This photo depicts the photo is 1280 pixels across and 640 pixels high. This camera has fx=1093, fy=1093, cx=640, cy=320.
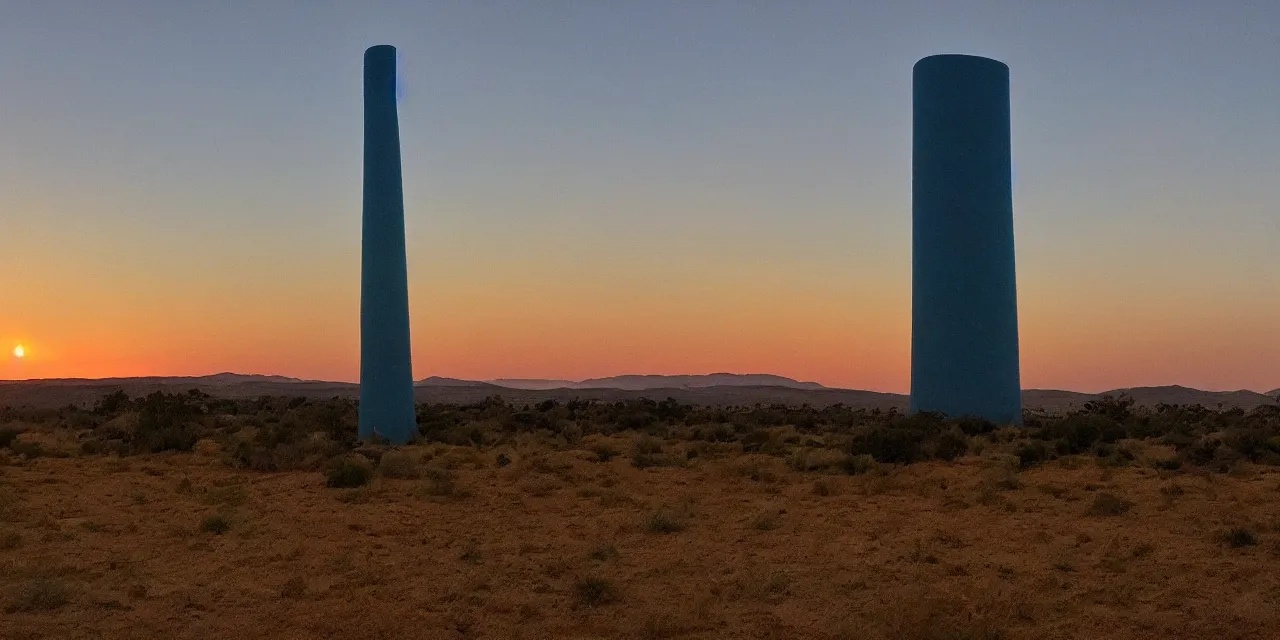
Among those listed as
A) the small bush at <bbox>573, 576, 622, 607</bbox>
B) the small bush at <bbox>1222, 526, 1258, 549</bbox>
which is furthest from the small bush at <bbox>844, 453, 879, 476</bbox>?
the small bush at <bbox>573, 576, 622, 607</bbox>

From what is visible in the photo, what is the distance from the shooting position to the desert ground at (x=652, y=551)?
902 cm

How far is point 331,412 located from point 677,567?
805 inches

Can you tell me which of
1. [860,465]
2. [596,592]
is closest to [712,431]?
[860,465]

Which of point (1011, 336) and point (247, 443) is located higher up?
point (1011, 336)

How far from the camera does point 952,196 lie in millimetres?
26109

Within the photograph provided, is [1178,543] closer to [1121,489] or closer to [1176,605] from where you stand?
[1176,605]

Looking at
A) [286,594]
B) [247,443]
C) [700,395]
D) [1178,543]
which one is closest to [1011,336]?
[1178,543]

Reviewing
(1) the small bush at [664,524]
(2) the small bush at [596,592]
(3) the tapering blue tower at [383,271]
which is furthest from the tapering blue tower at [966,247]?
(2) the small bush at [596,592]

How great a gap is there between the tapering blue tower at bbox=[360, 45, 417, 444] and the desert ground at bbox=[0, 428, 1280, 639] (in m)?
3.67

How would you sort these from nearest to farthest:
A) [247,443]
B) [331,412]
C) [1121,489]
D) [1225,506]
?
1. [1225,506]
2. [1121,489]
3. [247,443]
4. [331,412]

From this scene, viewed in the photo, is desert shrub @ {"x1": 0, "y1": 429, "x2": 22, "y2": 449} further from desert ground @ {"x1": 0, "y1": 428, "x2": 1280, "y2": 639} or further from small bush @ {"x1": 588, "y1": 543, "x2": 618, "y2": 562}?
small bush @ {"x1": 588, "y1": 543, "x2": 618, "y2": 562}

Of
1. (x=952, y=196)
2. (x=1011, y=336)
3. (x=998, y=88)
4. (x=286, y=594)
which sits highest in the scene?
(x=998, y=88)

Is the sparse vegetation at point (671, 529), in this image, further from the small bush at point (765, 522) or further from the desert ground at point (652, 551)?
the small bush at point (765, 522)

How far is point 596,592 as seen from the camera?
9852mm
